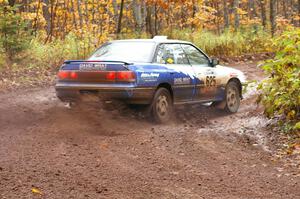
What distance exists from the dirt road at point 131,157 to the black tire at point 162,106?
0.22 meters

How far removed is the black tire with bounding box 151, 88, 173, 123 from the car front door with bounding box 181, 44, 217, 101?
961 millimetres

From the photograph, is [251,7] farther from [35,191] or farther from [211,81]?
[35,191]

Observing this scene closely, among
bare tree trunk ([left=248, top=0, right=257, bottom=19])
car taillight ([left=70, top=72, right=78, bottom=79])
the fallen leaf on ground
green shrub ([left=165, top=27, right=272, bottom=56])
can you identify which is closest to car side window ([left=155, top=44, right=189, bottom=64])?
car taillight ([left=70, top=72, right=78, bottom=79])

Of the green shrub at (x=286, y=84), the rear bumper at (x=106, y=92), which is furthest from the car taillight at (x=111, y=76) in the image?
the green shrub at (x=286, y=84)

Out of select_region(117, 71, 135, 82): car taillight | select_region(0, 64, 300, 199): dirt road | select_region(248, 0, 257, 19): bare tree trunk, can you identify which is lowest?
select_region(0, 64, 300, 199): dirt road

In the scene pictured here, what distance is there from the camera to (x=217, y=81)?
1203 cm

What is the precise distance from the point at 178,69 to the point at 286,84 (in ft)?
7.46

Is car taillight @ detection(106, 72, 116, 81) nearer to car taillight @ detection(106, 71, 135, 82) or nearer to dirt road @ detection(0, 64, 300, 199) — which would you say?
car taillight @ detection(106, 71, 135, 82)

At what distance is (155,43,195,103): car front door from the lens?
415 inches

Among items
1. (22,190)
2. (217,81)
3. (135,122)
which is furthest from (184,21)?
(22,190)

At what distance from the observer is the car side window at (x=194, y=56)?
37.3 feet

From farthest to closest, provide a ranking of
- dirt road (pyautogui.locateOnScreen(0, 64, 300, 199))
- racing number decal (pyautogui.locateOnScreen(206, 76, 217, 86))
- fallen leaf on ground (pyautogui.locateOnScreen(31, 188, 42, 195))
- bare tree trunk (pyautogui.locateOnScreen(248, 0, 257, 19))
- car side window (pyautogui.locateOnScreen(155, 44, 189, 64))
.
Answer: bare tree trunk (pyautogui.locateOnScreen(248, 0, 257, 19)), racing number decal (pyautogui.locateOnScreen(206, 76, 217, 86)), car side window (pyautogui.locateOnScreen(155, 44, 189, 64)), dirt road (pyautogui.locateOnScreen(0, 64, 300, 199)), fallen leaf on ground (pyautogui.locateOnScreen(31, 188, 42, 195))

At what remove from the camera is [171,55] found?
35.5 feet

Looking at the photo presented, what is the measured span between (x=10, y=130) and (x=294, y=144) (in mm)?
4660
